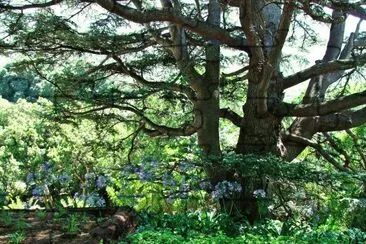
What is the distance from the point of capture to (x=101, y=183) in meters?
4.35

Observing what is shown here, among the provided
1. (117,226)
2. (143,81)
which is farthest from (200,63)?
(117,226)

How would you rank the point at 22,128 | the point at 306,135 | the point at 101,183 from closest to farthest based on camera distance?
the point at 101,183, the point at 306,135, the point at 22,128

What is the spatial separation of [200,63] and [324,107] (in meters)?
1.82

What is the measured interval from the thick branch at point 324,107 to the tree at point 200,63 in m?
0.01

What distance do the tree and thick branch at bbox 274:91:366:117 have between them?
1 cm

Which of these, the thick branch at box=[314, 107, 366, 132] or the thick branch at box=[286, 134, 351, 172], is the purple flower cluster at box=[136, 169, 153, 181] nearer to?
the thick branch at box=[286, 134, 351, 172]

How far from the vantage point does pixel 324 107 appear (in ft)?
20.4

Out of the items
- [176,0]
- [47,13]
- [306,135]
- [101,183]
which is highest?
[176,0]

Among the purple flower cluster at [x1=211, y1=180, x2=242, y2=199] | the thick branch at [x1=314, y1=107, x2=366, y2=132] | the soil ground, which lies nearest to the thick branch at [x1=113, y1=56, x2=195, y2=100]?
the purple flower cluster at [x1=211, y1=180, x2=242, y2=199]

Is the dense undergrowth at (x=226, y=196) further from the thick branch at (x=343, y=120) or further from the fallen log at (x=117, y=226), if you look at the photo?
the thick branch at (x=343, y=120)

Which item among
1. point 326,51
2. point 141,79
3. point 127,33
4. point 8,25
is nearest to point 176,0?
point 127,33

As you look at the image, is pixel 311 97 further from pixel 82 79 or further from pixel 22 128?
pixel 22 128

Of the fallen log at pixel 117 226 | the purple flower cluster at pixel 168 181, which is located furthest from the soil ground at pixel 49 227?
the purple flower cluster at pixel 168 181

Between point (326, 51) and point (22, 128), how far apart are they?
47.1ft
